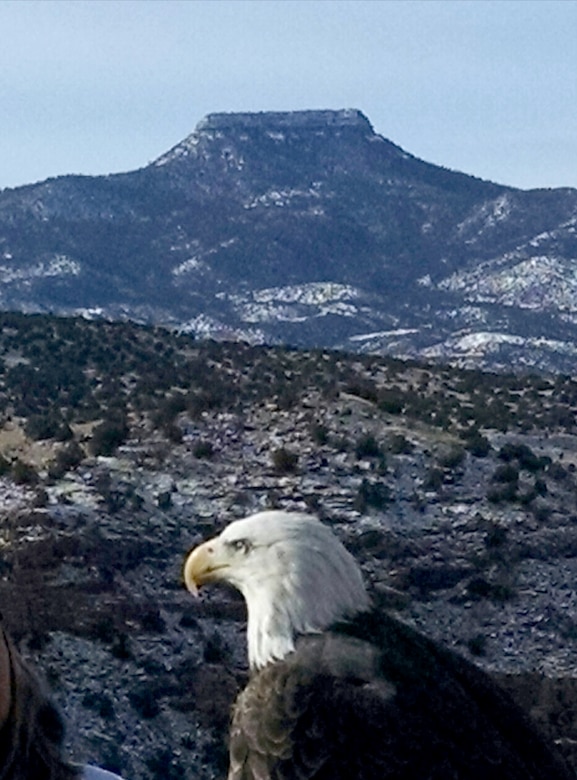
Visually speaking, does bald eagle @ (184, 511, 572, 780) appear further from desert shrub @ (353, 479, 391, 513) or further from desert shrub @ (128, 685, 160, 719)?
desert shrub @ (353, 479, 391, 513)

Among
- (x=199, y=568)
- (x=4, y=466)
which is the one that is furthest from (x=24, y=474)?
(x=199, y=568)

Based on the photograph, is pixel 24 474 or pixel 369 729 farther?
pixel 24 474

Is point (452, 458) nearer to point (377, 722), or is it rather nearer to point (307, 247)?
point (377, 722)

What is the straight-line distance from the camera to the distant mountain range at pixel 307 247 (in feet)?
368

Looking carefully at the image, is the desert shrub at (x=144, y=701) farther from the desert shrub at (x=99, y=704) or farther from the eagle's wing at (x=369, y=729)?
the eagle's wing at (x=369, y=729)

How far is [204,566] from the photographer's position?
6.51 metres

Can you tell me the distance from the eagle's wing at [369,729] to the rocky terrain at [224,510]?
785 cm

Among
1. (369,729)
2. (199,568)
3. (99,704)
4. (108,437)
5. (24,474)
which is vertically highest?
(199,568)

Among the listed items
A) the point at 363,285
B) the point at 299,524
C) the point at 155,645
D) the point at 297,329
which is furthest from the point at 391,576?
the point at 363,285

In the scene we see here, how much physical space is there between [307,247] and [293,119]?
27994 mm

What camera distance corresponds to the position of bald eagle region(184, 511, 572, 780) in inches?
217

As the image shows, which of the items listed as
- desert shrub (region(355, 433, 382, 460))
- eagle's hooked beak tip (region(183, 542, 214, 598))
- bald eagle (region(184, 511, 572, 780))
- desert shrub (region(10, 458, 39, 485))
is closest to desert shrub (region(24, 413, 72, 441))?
desert shrub (region(10, 458, 39, 485))

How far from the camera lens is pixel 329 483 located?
24.3 metres

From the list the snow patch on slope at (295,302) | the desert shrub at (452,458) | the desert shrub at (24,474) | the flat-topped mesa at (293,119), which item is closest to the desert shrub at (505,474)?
the desert shrub at (452,458)
